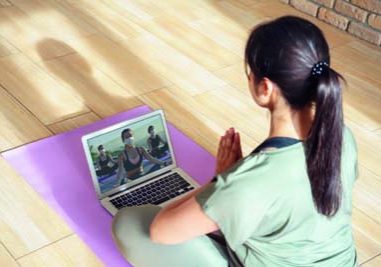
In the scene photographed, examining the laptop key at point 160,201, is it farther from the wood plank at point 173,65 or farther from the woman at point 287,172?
the wood plank at point 173,65

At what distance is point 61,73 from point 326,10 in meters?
1.34

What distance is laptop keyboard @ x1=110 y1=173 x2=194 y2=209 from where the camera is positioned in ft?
5.41

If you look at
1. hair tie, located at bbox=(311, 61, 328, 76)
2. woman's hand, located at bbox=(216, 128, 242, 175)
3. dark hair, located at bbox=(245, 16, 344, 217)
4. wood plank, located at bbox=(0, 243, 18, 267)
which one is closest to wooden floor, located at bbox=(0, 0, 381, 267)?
wood plank, located at bbox=(0, 243, 18, 267)

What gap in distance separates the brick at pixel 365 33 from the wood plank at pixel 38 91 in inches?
54.1

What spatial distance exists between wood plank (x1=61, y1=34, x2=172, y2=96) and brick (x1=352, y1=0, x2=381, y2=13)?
3.38 ft

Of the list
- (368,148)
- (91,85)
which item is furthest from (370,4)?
(91,85)

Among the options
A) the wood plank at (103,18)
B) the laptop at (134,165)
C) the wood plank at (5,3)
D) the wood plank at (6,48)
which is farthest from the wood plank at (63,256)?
the wood plank at (5,3)

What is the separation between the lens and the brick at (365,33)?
8.90 ft

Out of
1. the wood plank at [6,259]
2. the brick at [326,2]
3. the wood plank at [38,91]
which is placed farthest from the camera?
the brick at [326,2]

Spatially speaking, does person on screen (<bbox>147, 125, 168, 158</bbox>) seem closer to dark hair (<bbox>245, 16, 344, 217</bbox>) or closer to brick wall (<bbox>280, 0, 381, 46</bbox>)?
dark hair (<bbox>245, 16, 344, 217</bbox>)

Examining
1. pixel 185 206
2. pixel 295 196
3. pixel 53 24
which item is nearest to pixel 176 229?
pixel 185 206

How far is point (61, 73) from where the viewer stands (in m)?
2.30

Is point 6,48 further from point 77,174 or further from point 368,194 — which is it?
point 368,194

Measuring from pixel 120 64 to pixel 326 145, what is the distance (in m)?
1.48
